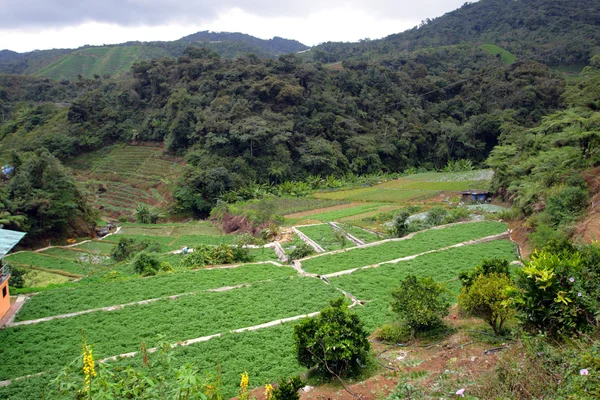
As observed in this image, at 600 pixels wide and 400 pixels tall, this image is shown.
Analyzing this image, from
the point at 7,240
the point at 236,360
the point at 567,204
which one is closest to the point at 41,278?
the point at 7,240

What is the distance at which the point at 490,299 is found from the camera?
8.89 meters

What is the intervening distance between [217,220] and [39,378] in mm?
28021

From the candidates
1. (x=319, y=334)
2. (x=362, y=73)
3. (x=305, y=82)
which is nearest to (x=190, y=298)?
(x=319, y=334)

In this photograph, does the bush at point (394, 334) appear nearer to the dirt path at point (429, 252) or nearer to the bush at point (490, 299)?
the bush at point (490, 299)

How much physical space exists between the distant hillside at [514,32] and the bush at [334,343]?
8534cm

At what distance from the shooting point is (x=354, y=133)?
5569cm

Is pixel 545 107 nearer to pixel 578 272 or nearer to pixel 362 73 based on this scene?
pixel 362 73

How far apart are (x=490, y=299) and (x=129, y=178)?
46.4m

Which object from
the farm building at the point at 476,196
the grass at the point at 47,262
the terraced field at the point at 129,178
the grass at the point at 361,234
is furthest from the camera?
the terraced field at the point at 129,178

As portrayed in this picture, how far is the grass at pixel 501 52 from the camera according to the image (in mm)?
82250

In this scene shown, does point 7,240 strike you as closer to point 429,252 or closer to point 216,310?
point 216,310

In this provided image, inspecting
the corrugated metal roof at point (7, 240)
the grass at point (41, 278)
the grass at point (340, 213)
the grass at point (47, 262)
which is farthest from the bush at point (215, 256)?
the grass at point (340, 213)

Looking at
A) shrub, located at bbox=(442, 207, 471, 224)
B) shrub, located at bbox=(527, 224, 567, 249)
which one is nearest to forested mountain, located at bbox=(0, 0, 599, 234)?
shrub, located at bbox=(442, 207, 471, 224)

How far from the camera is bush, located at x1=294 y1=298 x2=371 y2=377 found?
8.34 m
